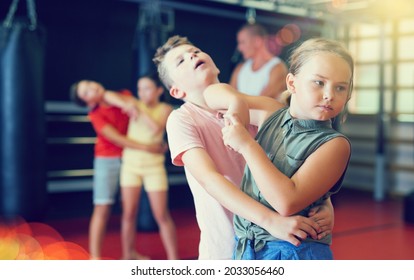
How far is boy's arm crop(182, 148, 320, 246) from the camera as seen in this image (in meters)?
0.67

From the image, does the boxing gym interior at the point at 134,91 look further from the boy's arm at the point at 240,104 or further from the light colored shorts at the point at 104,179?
the boy's arm at the point at 240,104

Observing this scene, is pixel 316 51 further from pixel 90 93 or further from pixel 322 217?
pixel 90 93

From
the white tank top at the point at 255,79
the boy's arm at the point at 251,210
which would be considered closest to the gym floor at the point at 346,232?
the white tank top at the point at 255,79

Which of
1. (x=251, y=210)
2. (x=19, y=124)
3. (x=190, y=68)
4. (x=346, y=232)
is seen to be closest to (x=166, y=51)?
(x=190, y=68)

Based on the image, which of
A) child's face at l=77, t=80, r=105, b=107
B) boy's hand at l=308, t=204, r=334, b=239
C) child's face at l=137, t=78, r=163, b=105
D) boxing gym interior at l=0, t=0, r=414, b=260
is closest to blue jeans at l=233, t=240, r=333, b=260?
boy's hand at l=308, t=204, r=334, b=239

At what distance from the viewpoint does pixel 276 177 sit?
0.64 metres

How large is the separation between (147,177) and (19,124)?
67 cm

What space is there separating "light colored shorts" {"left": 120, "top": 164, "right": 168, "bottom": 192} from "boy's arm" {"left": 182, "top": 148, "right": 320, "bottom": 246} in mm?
1686

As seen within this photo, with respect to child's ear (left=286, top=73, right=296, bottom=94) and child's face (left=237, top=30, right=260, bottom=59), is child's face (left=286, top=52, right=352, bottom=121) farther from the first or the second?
child's face (left=237, top=30, right=260, bottom=59)

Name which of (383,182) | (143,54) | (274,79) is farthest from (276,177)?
(383,182)

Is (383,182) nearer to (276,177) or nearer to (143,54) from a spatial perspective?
(143,54)

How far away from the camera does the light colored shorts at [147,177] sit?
2.39 meters

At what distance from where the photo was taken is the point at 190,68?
2.49ft

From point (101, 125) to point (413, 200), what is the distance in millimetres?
2059
